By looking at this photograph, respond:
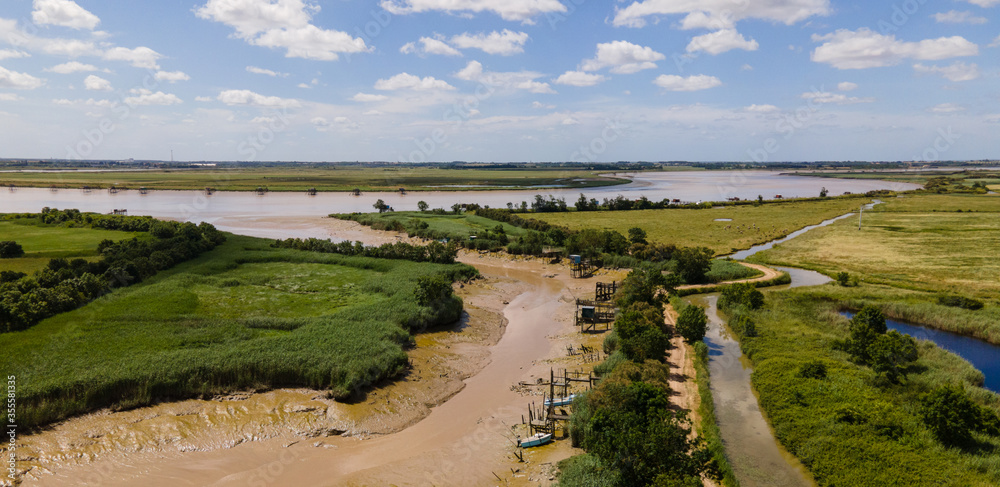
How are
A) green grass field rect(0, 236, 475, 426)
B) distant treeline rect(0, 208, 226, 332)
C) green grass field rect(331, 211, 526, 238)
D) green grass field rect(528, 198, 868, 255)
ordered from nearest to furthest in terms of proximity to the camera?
green grass field rect(0, 236, 475, 426) < distant treeline rect(0, 208, 226, 332) < green grass field rect(528, 198, 868, 255) < green grass field rect(331, 211, 526, 238)

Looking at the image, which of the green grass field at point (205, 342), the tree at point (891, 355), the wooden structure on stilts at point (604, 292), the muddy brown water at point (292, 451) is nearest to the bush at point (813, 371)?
the tree at point (891, 355)

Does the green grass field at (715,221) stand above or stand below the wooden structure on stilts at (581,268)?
above

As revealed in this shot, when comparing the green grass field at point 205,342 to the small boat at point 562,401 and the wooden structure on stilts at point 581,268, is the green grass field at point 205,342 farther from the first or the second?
the wooden structure on stilts at point 581,268

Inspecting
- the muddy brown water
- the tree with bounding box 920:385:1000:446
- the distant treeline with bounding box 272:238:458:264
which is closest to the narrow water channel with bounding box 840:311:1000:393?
the tree with bounding box 920:385:1000:446

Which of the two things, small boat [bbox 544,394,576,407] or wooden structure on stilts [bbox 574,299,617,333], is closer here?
small boat [bbox 544,394,576,407]

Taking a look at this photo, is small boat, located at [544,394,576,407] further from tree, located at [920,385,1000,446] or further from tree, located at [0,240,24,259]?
tree, located at [0,240,24,259]

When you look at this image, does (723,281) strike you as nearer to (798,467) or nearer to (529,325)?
(529,325)

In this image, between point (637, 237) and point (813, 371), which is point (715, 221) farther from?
point (813, 371)

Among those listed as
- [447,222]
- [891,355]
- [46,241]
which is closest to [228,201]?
[447,222]
